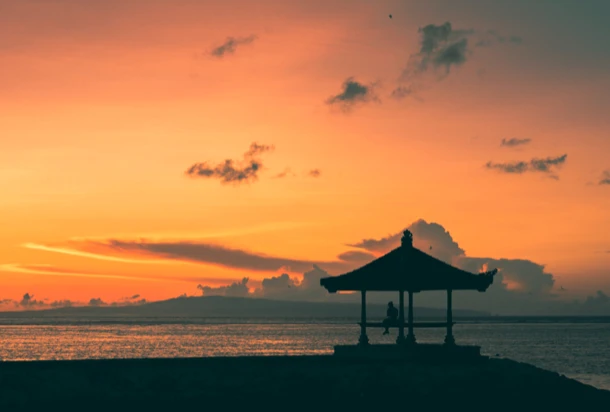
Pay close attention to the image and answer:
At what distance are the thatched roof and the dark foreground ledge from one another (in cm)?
279

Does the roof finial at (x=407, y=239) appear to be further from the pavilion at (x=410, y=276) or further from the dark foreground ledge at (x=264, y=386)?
the dark foreground ledge at (x=264, y=386)

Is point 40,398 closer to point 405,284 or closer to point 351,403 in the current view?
point 351,403

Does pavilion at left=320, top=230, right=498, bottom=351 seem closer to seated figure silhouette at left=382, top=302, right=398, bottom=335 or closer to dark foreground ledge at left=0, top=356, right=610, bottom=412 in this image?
seated figure silhouette at left=382, top=302, right=398, bottom=335

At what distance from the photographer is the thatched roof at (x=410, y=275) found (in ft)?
88.1

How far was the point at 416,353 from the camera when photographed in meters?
26.6

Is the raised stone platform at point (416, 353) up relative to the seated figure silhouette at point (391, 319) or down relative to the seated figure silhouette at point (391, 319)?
down

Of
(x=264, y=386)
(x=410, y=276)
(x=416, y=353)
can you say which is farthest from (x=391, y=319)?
(x=264, y=386)

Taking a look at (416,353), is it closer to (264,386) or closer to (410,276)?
(410,276)

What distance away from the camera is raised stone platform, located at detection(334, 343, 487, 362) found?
87.0 ft

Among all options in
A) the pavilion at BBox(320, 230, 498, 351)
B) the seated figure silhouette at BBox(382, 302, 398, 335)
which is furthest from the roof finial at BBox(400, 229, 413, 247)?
the seated figure silhouette at BBox(382, 302, 398, 335)

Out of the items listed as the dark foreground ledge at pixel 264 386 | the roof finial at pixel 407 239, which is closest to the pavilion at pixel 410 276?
the roof finial at pixel 407 239

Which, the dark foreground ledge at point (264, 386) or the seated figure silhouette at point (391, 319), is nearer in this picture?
the dark foreground ledge at point (264, 386)

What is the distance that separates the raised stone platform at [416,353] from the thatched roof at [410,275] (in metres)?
→ 1.89

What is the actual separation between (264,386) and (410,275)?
6.40 meters
